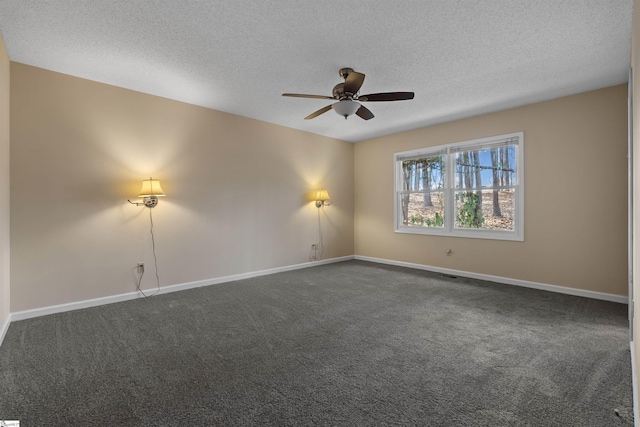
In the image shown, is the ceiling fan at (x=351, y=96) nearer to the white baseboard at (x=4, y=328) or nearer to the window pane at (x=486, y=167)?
the window pane at (x=486, y=167)

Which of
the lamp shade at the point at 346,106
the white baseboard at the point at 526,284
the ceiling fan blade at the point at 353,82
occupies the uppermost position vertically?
the ceiling fan blade at the point at 353,82

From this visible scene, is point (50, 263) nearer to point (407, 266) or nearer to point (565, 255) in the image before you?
point (407, 266)

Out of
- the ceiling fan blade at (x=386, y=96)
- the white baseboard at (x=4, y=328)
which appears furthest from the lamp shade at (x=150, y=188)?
the ceiling fan blade at (x=386, y=96)

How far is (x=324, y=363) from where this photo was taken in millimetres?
2203

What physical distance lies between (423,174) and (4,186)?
5844mm

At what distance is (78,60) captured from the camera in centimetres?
308

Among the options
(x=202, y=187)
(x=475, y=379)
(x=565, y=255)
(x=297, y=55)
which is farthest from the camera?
(x=202, y=187)

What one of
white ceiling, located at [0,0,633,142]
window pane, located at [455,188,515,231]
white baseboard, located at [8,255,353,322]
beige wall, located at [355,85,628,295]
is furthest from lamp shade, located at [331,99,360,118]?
white baseboard, located at [8,255,353,322]

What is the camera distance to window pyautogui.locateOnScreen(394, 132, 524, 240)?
4582 mm

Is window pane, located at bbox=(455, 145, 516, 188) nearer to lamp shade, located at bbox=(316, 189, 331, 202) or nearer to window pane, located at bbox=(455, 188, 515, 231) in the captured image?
window pane, located at bbox=(455, 188, 515, 231)

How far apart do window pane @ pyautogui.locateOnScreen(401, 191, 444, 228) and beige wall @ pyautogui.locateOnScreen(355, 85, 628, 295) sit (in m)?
0.48

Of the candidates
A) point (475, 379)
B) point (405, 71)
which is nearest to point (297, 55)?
point (405, 71)

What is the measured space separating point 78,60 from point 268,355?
11.5 ft

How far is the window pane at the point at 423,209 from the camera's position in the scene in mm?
5555
